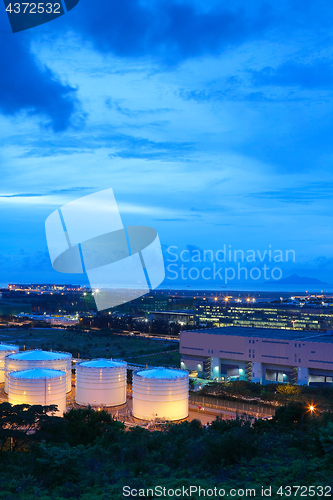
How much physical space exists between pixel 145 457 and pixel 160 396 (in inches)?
400

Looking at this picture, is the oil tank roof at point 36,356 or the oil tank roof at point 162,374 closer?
the oil tank roof at point 162,374

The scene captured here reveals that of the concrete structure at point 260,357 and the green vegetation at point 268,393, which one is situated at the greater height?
the concrete structure at point 260,357

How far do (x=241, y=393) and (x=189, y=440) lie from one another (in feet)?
44.1

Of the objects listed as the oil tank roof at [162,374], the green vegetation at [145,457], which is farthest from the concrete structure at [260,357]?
the green vegetation at [145,457]

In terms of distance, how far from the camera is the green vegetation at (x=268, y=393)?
27.6 m

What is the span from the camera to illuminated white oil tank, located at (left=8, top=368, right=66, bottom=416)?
25906 mm

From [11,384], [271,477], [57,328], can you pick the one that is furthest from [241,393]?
[57,328]

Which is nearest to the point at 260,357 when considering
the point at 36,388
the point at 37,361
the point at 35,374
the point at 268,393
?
the point at 268,393

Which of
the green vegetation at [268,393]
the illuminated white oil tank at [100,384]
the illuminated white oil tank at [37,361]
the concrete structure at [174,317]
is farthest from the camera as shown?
the concrete structure at [174,317]

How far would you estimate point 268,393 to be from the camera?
29.7 metres

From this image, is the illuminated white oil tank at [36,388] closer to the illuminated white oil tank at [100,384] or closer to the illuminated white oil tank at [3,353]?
the illuminated white oil tank at [100,384]

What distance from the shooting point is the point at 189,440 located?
17203 millimetres

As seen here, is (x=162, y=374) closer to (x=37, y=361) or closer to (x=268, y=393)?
(x=268, y=393)

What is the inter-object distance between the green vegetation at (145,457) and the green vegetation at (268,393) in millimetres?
7569
